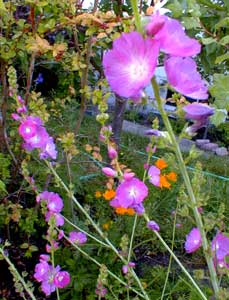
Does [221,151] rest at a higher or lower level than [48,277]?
lower

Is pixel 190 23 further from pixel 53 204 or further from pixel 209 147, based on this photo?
pixel 209 147

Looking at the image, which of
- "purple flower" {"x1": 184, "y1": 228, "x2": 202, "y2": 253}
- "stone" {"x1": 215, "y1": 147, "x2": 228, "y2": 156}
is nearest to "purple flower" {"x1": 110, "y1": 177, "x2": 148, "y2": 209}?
"purple flower" {"x1": 184, "y1": 228, "x2": 202, "y2": 253}

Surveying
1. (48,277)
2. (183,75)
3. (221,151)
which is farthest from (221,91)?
(221,151)

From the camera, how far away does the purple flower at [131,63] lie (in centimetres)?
55

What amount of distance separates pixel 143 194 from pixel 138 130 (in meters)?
4.56

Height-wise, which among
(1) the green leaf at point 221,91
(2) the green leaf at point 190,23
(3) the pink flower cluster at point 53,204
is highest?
(2) the green leaf at point 190,23

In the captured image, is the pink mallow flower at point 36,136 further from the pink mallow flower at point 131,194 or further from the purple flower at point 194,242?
the purple flower at point 194,242

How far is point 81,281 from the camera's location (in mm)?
1945

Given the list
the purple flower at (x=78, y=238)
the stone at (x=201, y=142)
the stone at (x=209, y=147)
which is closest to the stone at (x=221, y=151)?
the stone at (x=209, y=147)

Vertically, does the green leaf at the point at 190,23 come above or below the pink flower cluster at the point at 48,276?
above

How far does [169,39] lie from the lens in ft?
1.82

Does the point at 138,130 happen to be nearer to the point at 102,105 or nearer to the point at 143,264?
the point at 143,264

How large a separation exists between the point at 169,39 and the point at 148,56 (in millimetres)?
29

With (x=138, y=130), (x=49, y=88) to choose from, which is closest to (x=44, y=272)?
(x=138, y=130)
